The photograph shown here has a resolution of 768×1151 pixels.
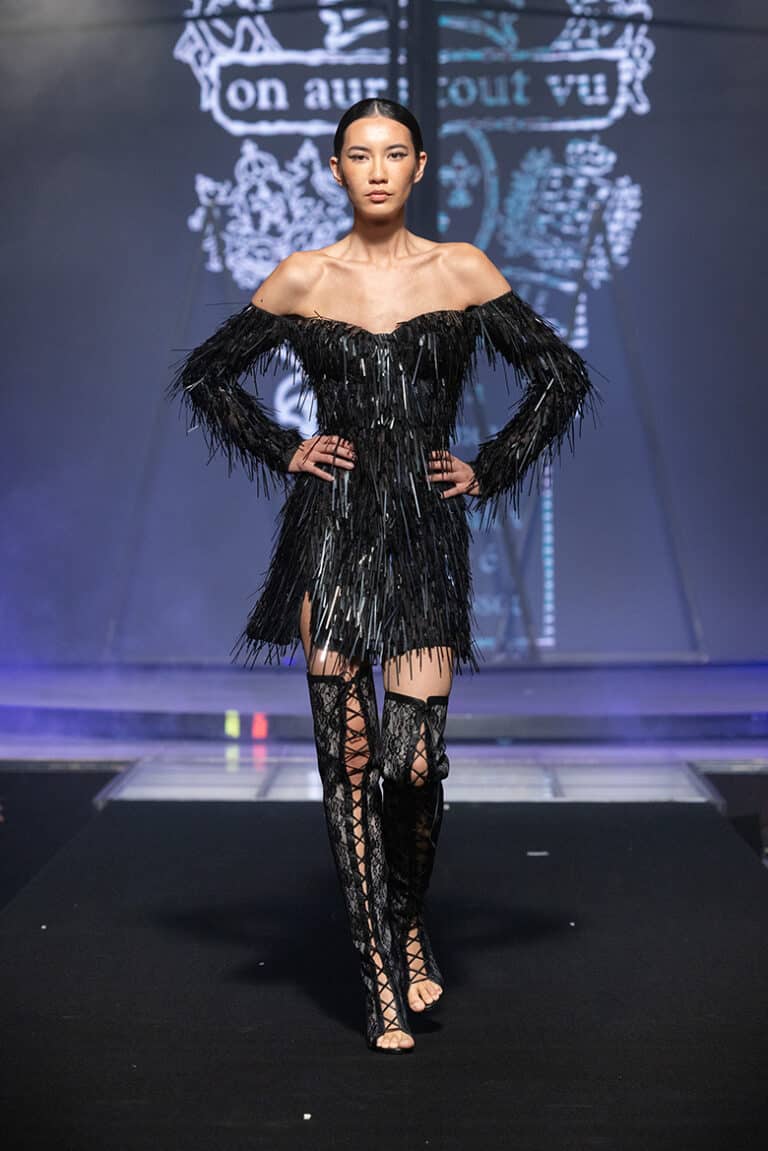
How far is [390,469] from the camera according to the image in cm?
265

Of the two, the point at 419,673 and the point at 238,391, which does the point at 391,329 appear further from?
the point at 419,673

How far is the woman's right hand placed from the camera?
267cm

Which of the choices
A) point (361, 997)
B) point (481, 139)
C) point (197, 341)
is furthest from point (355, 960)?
point (481, 139)

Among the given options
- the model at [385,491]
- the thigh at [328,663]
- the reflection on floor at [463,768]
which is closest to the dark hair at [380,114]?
the model at [385,491]

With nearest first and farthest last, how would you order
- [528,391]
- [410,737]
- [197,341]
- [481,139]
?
[410,737] < [528,391] < [481,139] < [197,341]

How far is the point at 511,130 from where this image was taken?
651cm

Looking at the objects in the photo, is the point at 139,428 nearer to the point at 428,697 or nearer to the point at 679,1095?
the point at 428,697

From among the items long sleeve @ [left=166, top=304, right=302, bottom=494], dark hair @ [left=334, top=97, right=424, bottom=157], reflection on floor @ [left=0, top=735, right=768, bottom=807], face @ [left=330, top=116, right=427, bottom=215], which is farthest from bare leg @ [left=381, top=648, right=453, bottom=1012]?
reflection on floor @ [left=0, top=735, right=768, bottom=807]

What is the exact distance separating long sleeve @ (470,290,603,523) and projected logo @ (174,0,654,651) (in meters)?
3.72

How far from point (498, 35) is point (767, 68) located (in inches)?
43.7

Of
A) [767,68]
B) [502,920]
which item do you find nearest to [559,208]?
[767,68]

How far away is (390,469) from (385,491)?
39 millimetres

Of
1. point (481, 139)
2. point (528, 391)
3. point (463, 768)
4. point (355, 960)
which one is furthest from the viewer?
point (481, 139)

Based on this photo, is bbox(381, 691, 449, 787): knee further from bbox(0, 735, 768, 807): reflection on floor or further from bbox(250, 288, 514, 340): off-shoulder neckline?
bbox(0, 735, 768, 807): reflection on floor
